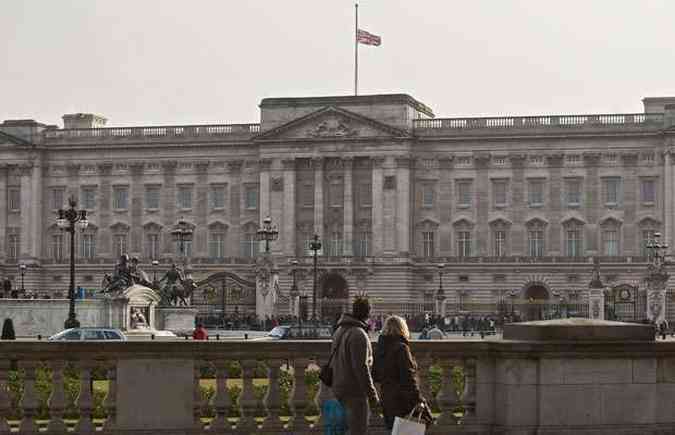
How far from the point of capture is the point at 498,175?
4532 inches

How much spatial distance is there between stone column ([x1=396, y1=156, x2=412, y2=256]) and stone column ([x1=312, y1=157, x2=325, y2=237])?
554cm

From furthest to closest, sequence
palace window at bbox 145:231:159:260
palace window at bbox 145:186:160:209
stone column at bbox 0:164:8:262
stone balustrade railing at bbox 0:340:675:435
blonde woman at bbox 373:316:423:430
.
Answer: stone column at bbox 0:164:8:262
palace window at bbox 145:186:160:209
palace window at bbox 145:231:159:260
stone balustrade railing at bbox 0:340:675:435
blonde woman at bbox 373:316:423:430

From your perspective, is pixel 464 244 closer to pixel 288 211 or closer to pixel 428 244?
pixel 428 244

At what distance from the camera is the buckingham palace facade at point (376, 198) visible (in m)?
112

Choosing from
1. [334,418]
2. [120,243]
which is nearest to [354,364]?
[334,418]

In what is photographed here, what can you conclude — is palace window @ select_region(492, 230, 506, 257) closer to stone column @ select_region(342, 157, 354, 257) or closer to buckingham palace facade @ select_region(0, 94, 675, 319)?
buckingham palace facade @ select_region(0, 94, 675, 319)

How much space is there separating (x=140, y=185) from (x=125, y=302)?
53870 millimetres

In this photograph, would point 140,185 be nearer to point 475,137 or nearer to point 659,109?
point 475,137

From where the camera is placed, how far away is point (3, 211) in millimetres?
122938

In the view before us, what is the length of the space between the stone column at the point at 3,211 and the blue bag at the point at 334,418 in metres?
107

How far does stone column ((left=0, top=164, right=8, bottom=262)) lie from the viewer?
403ft

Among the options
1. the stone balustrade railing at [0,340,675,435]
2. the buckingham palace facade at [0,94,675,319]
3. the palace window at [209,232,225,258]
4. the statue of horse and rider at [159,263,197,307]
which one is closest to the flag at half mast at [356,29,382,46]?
the buckingham palace facade at [0,94,675,319]

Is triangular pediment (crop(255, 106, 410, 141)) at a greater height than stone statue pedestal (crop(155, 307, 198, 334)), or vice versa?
triangular pediment (crop(255, 106, 410, 141))

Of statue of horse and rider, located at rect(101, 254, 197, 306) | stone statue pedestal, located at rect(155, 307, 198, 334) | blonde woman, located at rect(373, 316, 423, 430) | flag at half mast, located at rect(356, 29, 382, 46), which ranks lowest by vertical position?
stone statue pedestal, located at rect(155, 307, 198, 334)
